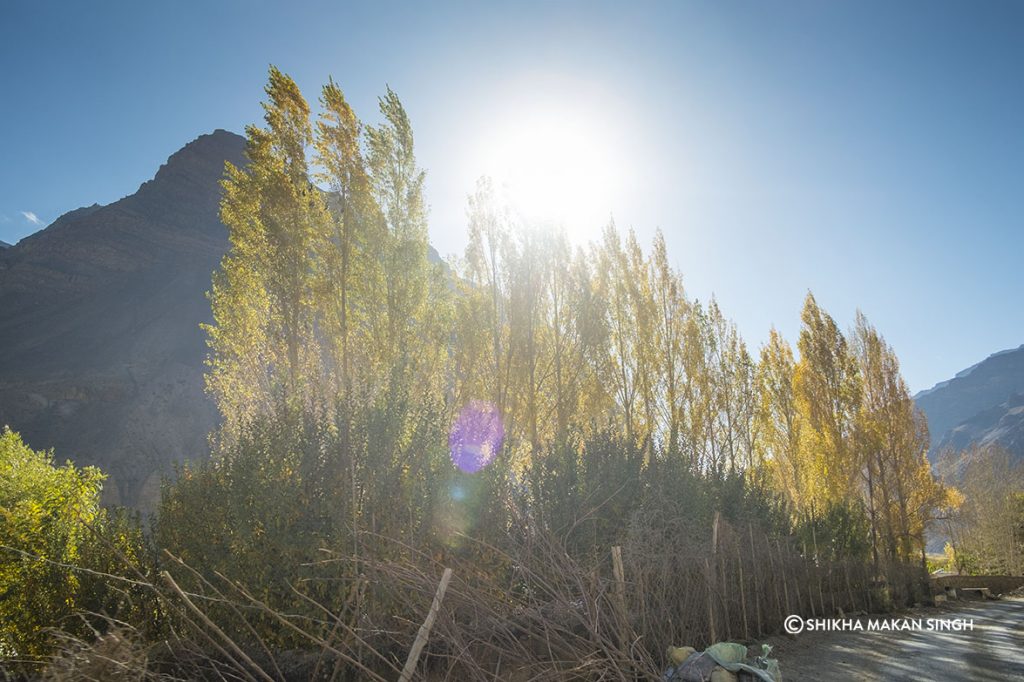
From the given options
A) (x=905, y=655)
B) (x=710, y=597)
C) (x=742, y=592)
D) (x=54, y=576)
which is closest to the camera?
(x=54, y=576)

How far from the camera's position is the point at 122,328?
190 ft

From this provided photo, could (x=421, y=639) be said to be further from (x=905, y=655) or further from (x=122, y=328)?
(x=122, y=328)

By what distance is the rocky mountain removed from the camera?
4556 cm

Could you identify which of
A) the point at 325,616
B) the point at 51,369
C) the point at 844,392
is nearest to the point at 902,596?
the point at 844,392

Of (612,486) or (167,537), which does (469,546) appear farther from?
(167,537)

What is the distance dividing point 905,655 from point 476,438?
331 inches

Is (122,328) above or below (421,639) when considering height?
above

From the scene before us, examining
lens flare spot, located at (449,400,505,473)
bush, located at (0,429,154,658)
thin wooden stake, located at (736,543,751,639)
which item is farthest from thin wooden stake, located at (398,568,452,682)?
thin wooden stake, located at (736,543,751,639)

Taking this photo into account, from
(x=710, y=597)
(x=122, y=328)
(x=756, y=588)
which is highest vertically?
(x=122, y=328)

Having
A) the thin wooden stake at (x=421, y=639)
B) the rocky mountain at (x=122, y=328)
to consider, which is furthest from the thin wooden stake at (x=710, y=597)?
the rocky mountain at (x=122, y=328)

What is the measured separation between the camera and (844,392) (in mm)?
21281

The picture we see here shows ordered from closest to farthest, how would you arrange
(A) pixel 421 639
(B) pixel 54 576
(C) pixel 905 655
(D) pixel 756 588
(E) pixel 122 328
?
(A) pixel 421 639 → (B) pixel 54 576 → (C) pixel 905 655 → (D) pixel 756 588 → (E) pixel 122 328

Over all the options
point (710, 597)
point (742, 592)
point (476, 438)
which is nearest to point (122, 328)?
point (476, 438)

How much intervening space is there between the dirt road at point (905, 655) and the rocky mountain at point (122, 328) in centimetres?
3909
